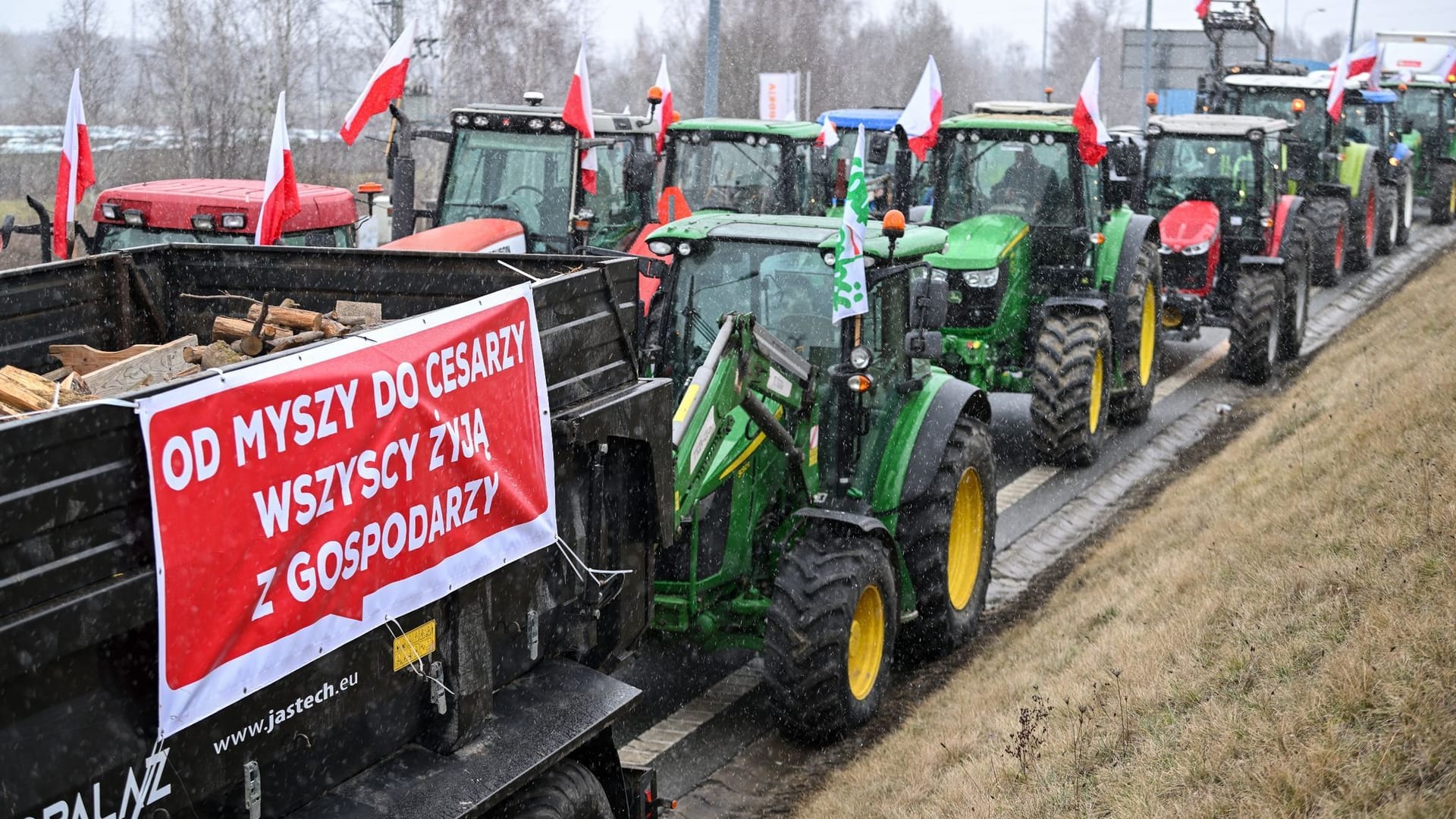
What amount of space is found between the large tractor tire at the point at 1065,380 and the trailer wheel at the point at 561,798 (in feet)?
A: 24.7

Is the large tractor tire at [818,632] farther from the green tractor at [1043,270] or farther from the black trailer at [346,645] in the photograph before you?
the green tractor at [1043,270]

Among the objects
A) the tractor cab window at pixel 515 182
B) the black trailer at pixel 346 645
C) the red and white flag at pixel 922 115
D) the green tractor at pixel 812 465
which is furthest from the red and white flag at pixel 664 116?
the black trailer at pixel 346 645

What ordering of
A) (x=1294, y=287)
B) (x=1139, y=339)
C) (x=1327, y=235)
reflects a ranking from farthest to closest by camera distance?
(x=1327, y=235) < (x=1294, y=287) < (x=1139, y=339)

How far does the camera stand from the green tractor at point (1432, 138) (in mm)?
26141

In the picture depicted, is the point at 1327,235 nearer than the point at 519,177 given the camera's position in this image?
No

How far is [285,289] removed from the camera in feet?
18.2

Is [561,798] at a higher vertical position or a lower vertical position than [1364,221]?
lower

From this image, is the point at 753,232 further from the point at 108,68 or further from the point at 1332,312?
the point at 108,68

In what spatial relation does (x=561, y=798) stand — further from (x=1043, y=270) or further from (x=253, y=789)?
(x=1043, y=270)

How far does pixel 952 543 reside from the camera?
8875mm

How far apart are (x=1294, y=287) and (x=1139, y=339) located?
13.0 feet

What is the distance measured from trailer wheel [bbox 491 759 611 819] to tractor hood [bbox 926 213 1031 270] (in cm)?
715

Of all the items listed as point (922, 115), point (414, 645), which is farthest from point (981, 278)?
point (414, 645)

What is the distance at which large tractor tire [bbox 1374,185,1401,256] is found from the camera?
73.7ft
